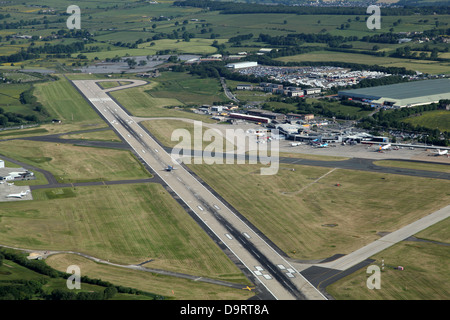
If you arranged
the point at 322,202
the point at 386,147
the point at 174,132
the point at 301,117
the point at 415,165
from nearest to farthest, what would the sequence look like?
the point at 322,202 < the point at 415,165 < the point at 386,147 < the point at 174,132 < the point at 301,117

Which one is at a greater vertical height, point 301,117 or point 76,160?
point 301,117

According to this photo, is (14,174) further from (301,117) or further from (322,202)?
(301,117)

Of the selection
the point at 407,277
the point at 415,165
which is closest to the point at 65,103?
the point at 415,165

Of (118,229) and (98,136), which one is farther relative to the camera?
(98,136)

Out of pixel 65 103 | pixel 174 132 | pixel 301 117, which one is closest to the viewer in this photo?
pixel 174 132

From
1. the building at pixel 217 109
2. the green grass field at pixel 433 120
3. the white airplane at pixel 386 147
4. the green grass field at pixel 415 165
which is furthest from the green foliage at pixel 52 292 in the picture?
the building at pixel 217 109

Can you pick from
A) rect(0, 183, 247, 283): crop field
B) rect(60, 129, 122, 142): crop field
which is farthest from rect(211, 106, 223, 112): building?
rect(0, 183, 247, 283): crop field
